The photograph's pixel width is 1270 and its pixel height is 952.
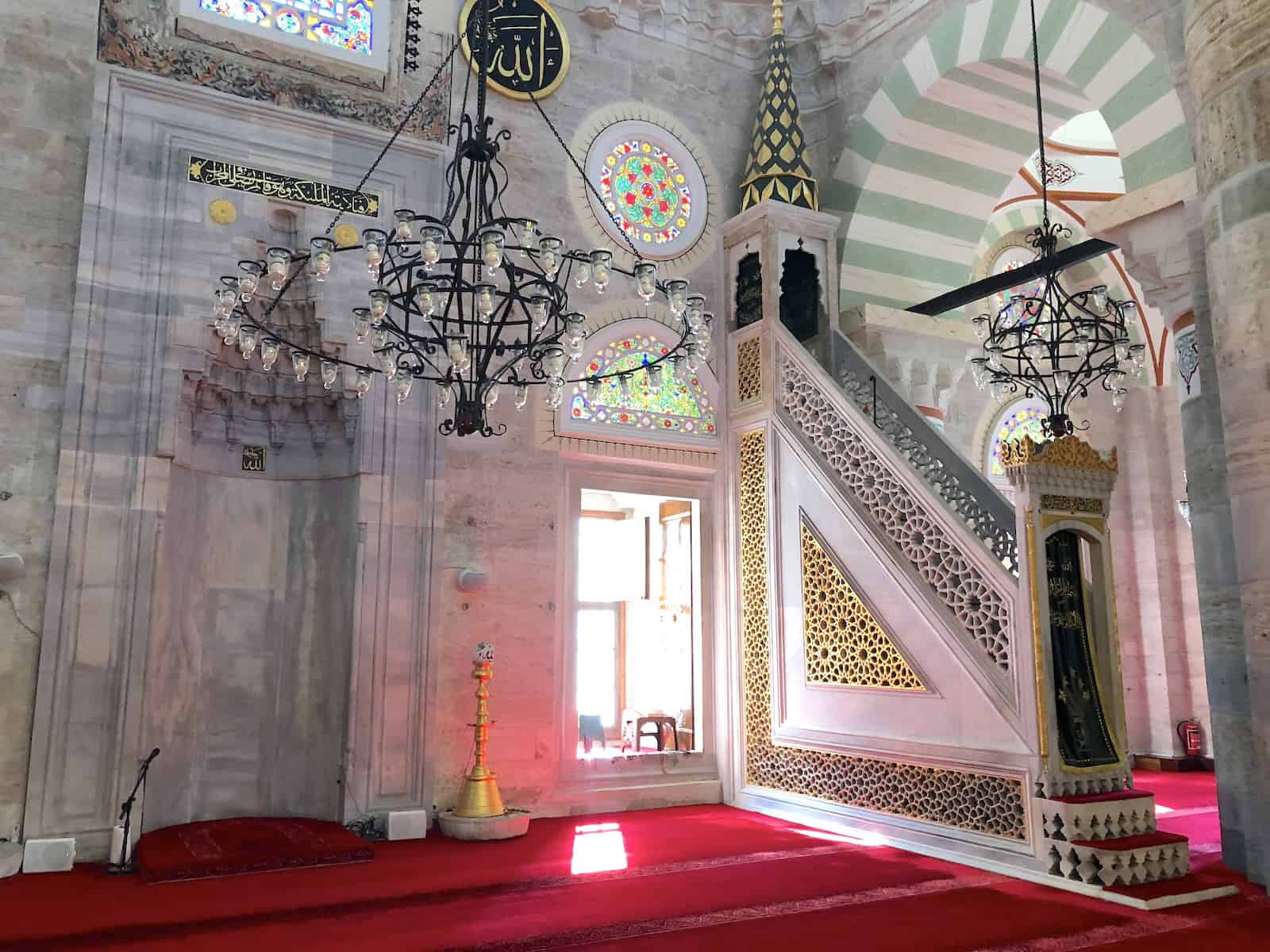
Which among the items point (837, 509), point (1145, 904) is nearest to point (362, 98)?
point (837, 509)

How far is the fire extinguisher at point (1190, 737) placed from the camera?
8.29m

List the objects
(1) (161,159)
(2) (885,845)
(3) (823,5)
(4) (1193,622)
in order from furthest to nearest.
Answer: (4) (1193,622), (3) (823,5), (1) (161,159), (2) (885,845)

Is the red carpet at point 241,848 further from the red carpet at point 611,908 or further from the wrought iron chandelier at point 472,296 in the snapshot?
the wrought iron chandelier at point 472,296

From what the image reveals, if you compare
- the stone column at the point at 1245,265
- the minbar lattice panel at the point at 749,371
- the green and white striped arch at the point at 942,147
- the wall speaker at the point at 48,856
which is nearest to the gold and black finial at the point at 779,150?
the green and white striped arch at the point at 942,147

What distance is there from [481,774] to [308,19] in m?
4.21

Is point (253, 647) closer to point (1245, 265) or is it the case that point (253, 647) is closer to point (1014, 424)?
point (1245, 265)

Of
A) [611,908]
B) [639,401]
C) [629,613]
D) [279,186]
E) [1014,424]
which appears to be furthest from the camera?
[1014,424]

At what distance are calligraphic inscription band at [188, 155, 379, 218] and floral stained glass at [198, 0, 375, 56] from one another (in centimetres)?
87

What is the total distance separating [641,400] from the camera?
6.23 meters

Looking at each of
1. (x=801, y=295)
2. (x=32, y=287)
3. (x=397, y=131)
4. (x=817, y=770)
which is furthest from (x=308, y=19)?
(x=817, y=770)

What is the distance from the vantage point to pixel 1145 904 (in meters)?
3.65

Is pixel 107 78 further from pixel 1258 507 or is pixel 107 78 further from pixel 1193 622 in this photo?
pixel 1193 622

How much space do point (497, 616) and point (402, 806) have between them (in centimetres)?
110

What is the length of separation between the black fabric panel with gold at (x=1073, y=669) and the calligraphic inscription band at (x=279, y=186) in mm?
3903
